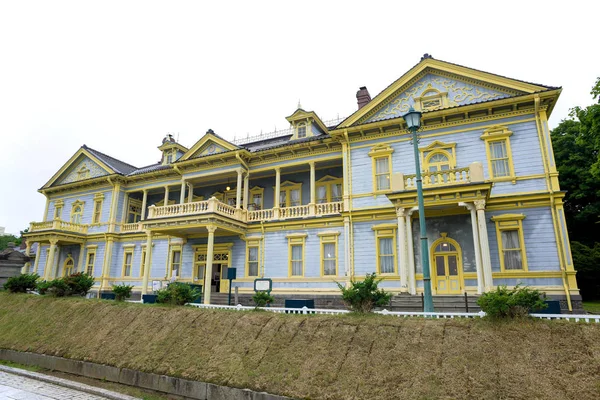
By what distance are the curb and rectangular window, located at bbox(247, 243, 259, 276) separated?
11.7 m

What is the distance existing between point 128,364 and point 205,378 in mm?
2642

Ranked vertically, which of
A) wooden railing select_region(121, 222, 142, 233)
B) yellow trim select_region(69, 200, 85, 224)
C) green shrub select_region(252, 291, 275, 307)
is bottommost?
green shrub select_region(252, 291, 275, 307)

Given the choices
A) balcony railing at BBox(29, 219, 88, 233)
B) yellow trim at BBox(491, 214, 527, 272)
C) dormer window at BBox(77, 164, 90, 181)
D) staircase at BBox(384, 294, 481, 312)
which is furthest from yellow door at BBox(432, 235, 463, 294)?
dormer window at BBox(77, 164, 90, 181)

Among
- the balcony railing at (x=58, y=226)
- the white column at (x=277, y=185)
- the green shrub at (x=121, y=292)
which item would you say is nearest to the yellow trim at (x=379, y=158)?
the white column at (x=277, y=185)

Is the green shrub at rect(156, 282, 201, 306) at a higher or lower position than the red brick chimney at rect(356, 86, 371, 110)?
lower

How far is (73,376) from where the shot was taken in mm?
9688

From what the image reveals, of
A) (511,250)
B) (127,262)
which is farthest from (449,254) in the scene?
(127,262)

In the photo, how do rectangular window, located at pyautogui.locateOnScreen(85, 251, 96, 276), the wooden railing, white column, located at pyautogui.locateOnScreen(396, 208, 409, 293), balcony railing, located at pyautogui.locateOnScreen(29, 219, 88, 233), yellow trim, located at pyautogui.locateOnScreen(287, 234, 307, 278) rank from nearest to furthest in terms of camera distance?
white column, located at pyautogui.locateOnScreen(396, 208, 409, 293)
yellow trim, located at pyautogui.locateOnScreen(287, 234, 307, 278)
balcony railing, located at pyautogui.locateOnScreen(29, 219, 88, 233)
the wooden railing
rectangular window, located at pyautogui.locateOnScreen(85, 251, 96, 276)

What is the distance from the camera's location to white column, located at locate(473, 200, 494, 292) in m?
13.5

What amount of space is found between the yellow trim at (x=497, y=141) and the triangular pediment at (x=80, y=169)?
26209mm

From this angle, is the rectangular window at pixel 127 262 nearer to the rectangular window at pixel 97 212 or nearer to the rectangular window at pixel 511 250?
the rectangular window at pixel 97 212

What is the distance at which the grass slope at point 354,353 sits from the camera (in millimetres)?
5864

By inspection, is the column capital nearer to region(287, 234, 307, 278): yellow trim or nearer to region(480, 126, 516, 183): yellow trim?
region(480, 126, 516, 183): yellow trim

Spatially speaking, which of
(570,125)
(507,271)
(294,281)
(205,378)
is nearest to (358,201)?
(294,281)
